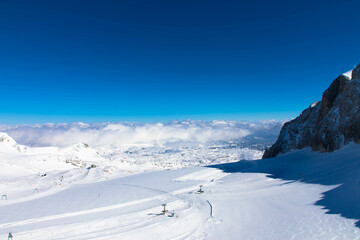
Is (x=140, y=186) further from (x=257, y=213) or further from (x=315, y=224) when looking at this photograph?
(x=315, y=224)

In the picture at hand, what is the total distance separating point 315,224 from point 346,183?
251 inches

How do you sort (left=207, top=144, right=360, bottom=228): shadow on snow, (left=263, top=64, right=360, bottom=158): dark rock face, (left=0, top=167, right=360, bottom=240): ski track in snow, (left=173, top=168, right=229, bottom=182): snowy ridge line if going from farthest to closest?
(left=263, top=64, right=360, bottom=158): dark rock face → (left=173, top=168, right=229, bottom=182): snowy ridge line → (left=207, top=144, right=360, bottom=228): shadow on snow → (left=0, top=167, right=360, bottom=240): ski track in snow

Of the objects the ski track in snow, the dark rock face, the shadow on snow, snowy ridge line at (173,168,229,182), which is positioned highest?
the dark rock face

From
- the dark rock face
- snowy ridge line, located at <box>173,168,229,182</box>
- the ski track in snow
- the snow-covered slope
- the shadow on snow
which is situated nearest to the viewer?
the ski track in snow

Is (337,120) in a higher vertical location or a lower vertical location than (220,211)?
higher

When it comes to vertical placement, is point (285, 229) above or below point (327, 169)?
below

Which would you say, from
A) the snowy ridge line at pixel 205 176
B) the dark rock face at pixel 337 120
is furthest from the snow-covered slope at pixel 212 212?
the dark rock face at pixel 337 120

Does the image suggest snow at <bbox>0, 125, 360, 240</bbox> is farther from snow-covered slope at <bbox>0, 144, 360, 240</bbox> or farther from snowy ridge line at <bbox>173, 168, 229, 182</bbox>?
snowy ridge line at <bbox>173, 168, 229, 182</bbox>

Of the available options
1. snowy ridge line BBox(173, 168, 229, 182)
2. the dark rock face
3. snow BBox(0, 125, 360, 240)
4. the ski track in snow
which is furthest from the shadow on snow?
snowy ridge line BBox(173, 168, 229, 182)

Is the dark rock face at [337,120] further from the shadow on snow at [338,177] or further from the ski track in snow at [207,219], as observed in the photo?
the ski track in snow at [207,219]

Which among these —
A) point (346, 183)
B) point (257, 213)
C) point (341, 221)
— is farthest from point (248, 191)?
point (341, 221)

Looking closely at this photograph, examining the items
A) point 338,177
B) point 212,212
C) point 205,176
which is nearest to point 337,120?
point 338,177

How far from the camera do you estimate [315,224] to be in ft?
28.7

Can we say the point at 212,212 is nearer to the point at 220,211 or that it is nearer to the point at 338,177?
the point at 220,211
